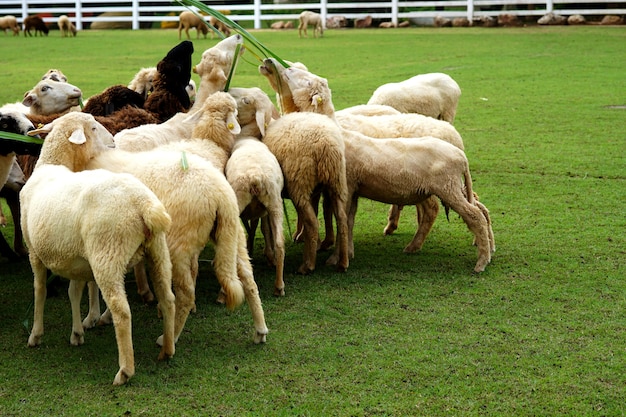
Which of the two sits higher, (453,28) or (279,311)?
(453,28)

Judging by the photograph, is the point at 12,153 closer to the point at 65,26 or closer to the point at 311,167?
the point at 311,167

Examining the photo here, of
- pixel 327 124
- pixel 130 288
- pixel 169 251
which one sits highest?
pixel 327 124

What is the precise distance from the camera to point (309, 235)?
5.49 metres

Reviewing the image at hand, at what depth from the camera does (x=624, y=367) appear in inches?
157

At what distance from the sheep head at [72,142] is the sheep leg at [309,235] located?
1339 millimetres

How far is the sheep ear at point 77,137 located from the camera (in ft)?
14.8

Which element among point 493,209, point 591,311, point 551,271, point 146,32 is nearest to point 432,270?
point 551,271

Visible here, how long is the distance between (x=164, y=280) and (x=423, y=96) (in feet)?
15.0

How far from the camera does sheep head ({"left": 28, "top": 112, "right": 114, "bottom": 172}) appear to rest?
457cm

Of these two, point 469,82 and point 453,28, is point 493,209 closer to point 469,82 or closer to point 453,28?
point 469,82

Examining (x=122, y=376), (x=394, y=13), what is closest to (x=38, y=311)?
(x=122, y=376)

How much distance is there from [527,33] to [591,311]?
18.9 metres

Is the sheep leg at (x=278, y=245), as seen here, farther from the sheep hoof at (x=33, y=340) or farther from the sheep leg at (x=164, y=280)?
the sheep hoof at (x=33, y=340)

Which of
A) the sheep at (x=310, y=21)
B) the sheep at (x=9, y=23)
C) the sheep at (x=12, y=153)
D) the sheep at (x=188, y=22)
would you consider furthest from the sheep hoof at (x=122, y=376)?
the sheep at (x=9, y=23)
